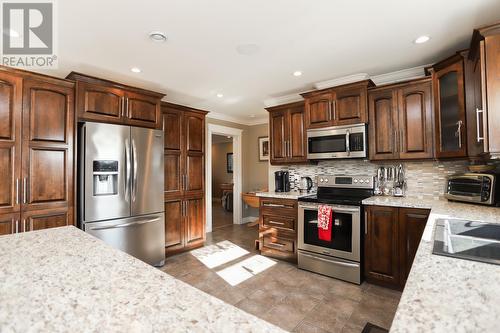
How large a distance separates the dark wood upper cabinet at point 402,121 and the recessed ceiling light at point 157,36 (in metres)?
2.41

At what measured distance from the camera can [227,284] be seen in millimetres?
2744

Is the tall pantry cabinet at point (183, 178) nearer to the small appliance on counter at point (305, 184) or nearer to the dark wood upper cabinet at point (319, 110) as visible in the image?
the small appliance on counter at point (305, 184)

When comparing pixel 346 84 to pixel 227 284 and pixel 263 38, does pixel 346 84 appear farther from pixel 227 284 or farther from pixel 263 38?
pixel 227 284

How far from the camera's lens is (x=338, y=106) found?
3.22m

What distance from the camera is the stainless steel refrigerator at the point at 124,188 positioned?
2695 millimetres

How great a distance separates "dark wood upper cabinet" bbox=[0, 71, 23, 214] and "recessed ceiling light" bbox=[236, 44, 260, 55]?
2.17 meters

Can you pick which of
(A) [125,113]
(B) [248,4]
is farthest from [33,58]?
(B) [248,4]

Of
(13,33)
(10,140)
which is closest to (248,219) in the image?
(10,140)

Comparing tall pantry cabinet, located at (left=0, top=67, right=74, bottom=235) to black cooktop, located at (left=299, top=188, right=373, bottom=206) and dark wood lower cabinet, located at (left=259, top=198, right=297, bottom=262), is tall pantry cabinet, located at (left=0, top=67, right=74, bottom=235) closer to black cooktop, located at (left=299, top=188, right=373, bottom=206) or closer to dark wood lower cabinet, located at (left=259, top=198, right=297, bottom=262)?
dark wood lower cabinet, located at (left=259, top=198, right=297, bottom=262)

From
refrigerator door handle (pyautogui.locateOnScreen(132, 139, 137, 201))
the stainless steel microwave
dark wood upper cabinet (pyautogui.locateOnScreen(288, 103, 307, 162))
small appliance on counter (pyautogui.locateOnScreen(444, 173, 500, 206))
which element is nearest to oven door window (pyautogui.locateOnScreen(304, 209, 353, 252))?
the stainless steel microwave

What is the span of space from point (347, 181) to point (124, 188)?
113 inches

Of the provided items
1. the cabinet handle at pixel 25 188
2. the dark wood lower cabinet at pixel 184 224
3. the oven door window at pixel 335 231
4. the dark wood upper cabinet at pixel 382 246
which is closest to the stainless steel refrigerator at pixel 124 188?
the dark wood lower cabinet at pixel 184 224

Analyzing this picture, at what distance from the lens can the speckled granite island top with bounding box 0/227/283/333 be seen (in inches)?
21.9

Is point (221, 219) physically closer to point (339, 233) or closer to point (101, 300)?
point (339, 233)
